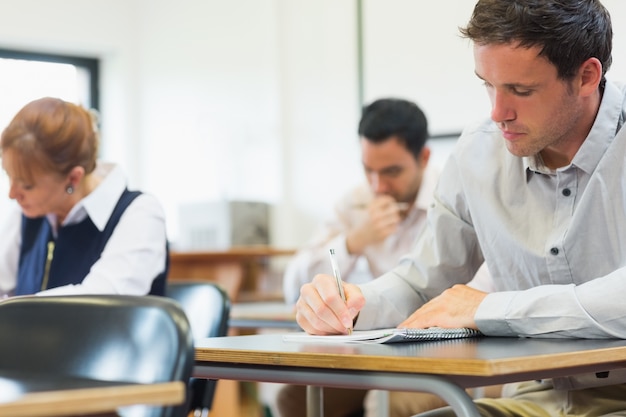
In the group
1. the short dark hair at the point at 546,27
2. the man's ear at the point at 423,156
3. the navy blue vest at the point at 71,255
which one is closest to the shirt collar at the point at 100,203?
the navy blue vest at the point at 71,255

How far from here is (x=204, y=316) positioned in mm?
2258

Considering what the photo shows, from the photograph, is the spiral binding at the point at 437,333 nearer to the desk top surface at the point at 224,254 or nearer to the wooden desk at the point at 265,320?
the wooden desk at the point at 265,320

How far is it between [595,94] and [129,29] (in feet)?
16.7

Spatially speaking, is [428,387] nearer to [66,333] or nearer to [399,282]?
[66,333]

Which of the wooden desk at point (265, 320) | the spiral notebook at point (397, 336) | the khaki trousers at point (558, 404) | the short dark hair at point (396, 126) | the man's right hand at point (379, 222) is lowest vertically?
the wooden desk at point (265, 320)

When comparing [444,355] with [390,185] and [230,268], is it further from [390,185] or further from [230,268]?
[230,268]

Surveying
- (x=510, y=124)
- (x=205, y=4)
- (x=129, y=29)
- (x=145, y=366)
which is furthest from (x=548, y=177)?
(x=129, y=29)

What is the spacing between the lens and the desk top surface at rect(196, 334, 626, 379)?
1.12m

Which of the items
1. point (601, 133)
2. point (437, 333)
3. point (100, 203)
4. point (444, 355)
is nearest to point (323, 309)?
point (437, 333)

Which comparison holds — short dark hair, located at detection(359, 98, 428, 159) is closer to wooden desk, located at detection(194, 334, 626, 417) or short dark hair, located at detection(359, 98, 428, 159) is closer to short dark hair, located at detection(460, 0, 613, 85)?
short dark hair, located at detection(460, 0, 613, 85)

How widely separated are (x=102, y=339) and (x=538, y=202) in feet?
2.82

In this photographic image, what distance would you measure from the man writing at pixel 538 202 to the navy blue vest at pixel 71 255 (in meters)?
0.79

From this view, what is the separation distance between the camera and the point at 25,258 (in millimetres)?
2463

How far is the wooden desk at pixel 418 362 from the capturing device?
114cm
